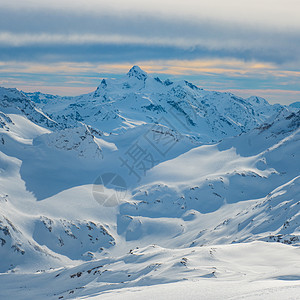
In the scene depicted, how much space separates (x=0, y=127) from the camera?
538 feet

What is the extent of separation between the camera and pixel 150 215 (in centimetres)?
12475

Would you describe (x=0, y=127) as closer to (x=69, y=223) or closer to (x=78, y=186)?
(x=78, y=186)

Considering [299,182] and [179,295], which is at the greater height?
[179,295]

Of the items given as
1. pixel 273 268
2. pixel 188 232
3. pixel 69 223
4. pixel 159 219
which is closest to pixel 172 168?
pixel 159 219

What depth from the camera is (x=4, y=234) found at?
92875 mm

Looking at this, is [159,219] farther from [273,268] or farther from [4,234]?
[273,268]

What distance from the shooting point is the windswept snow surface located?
43.7 metres

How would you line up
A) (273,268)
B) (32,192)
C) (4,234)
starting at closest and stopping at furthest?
(273,268) → (4,234) → (32,192)

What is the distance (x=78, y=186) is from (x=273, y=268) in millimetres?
100650

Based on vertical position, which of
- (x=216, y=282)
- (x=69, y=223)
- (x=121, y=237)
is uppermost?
(x=216, y=282)

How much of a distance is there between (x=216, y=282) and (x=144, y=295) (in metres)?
7.87

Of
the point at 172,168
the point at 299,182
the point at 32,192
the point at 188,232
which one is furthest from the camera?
the point at 172,168

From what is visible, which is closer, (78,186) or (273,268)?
(273,268)

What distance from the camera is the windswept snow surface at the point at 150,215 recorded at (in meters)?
43.7
